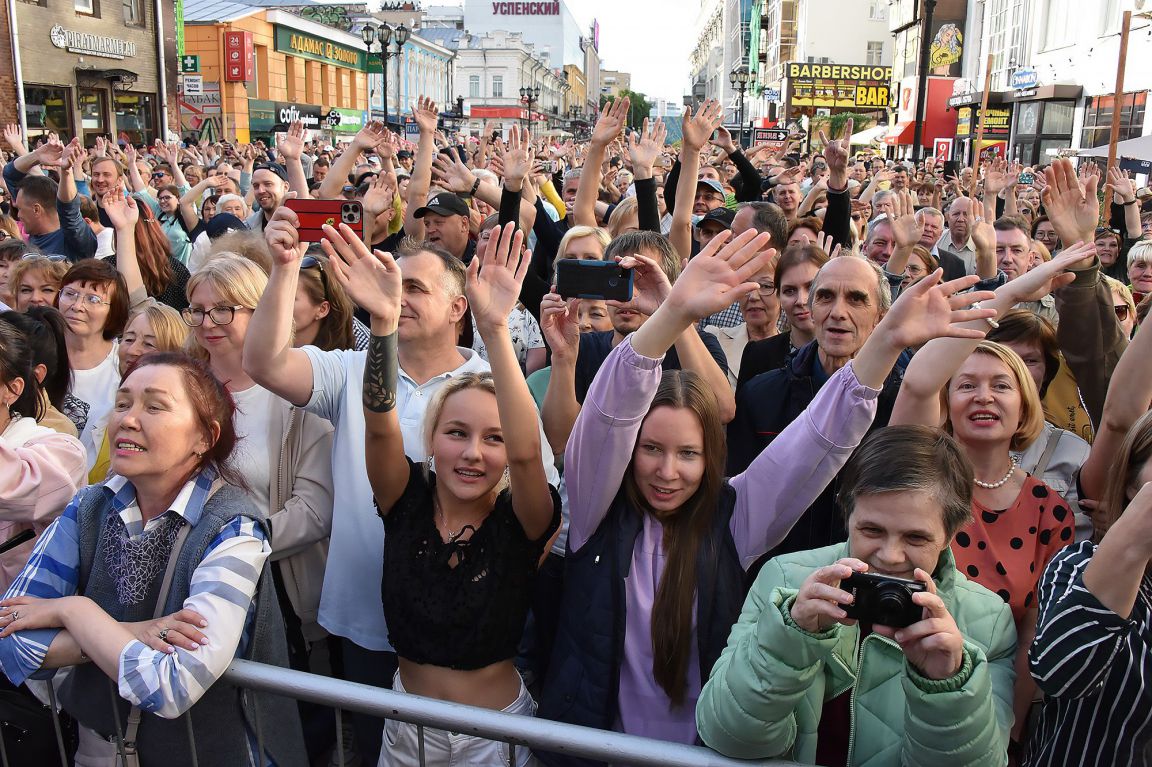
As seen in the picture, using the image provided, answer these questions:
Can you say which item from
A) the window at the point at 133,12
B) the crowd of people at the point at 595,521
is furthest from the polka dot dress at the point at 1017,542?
the window at the point at 133,12

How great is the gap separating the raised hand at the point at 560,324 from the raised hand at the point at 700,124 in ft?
8.47

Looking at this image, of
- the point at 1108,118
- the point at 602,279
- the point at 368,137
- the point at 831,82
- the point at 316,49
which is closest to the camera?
the point at 602,279

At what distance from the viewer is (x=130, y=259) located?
5129 millimetres

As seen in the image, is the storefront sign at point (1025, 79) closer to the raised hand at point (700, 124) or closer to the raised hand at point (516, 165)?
the raised hand at point (700, 124)

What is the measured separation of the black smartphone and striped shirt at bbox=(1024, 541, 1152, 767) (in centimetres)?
39

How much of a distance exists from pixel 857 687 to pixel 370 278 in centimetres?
175

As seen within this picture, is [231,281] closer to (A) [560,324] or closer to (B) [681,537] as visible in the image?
(A) [560,324]

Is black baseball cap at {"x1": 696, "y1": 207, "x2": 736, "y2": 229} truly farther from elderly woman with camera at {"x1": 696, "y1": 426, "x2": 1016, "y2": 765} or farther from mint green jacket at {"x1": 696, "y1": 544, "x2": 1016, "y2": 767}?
mint green jacket at {"x1": 696, "y1": 544, "x2": 1016, "y2": 767}

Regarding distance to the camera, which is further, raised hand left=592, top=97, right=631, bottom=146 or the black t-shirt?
raised hand left=592, top=97, right=631, bottom=146

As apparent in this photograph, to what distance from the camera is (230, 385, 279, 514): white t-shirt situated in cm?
307

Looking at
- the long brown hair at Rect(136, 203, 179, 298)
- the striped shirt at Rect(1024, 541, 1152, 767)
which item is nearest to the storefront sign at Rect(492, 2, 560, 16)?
the long brown hair at Rect(136, 203, 179, 298)

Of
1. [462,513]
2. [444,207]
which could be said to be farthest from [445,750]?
[444,207]

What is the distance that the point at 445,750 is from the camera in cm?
246

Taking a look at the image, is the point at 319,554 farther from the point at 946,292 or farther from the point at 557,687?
the point at 946,292
